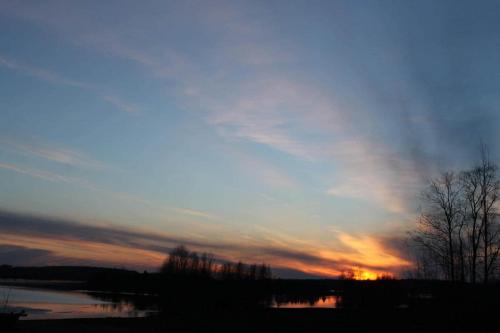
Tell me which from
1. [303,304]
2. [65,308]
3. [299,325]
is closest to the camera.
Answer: [299,325]

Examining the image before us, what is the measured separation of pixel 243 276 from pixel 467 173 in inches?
4680

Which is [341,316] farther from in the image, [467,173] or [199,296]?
[199,296]

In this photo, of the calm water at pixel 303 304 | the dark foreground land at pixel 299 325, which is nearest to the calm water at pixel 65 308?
the dark foreground land at pixel 299 325

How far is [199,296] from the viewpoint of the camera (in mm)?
92188

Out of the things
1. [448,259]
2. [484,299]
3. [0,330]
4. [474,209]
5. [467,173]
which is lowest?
[0,330]

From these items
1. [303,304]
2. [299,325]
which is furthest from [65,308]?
[303,304]

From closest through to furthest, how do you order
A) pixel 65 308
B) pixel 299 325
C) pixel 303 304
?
1. pixel 299 325
2. pixel 65 308
3. pixel 303 304

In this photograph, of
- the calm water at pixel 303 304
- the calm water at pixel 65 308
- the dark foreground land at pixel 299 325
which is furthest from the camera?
the calm water at pixel 303 304

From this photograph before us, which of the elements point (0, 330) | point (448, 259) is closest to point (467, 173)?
point (448, 259)

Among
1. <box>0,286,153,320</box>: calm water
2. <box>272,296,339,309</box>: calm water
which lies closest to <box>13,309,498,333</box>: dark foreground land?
<box>0,286,153,320</box>: calm water

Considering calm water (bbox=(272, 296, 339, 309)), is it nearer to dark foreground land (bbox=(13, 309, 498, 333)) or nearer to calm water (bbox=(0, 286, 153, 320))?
calm water (bbox=(0, 286, 153, 320))

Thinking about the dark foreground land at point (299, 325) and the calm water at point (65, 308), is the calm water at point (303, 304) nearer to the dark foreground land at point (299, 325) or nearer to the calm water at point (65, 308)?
the calm water at point (65, 308)

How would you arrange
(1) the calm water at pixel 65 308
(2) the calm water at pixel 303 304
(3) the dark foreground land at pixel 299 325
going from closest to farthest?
(3) the dark foreground land at pixel 299 325, (1) the calm water at pixel 65 308, (2) the calm water at pixel 303 304

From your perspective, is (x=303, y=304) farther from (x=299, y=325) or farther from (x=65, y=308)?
(x=299, y=325)
